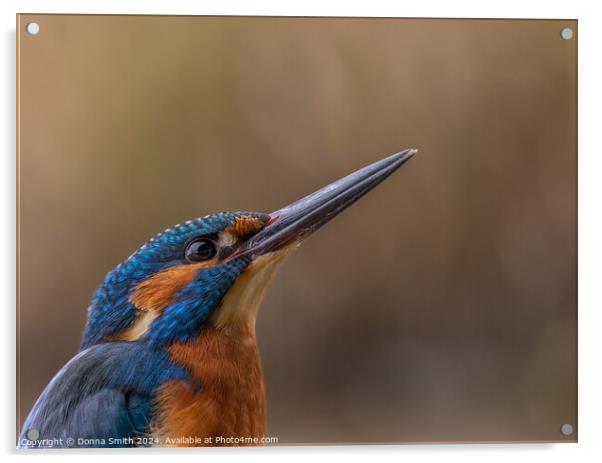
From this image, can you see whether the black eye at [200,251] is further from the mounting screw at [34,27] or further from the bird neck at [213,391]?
the mounting screw at [34,27]

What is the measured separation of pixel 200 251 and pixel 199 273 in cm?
6

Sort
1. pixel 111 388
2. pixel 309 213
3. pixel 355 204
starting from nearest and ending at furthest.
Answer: pixel 111 388
pixel 309 213
pixel 355 204

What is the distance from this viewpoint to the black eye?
2074 millimetres

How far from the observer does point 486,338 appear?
231cm

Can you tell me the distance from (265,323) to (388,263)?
0.42 m

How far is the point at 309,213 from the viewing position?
7.02ft

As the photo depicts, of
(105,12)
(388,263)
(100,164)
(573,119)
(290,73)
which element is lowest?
(388,263)

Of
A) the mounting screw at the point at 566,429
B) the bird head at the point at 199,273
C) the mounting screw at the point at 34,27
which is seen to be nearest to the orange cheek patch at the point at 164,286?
the bird head at the point at 199,273

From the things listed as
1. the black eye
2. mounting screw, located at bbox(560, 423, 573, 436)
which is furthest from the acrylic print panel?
the black eye

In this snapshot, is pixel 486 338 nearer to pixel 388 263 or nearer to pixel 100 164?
pixel 388 263

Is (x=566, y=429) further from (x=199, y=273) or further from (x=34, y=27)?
(x=34, y=27)

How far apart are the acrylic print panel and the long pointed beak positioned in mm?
76

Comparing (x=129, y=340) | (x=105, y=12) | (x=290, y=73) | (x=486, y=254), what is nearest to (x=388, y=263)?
(x=486, y=254)

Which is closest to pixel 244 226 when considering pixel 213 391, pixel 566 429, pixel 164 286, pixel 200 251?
pixel 200 251
